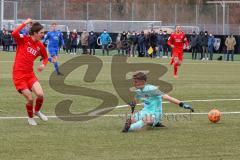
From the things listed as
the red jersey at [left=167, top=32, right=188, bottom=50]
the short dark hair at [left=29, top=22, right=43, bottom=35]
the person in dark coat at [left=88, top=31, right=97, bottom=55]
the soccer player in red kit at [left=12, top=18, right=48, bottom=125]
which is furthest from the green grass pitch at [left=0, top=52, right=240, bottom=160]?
the person in dark coat at [left=88, top=31, right=97, bottom=55]

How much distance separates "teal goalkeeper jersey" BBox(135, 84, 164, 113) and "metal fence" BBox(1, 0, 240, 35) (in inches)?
1942

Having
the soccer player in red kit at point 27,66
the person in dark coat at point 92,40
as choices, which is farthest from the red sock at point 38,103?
the person in dark coat at point 92,40

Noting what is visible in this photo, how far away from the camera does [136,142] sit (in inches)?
467

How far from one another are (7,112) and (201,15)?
1960 inches

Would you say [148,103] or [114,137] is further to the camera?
[148,103]

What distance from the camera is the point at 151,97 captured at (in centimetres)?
1362

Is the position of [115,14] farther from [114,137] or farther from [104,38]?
[114,137]

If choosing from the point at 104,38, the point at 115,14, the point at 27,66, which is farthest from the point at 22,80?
the point at 115,14

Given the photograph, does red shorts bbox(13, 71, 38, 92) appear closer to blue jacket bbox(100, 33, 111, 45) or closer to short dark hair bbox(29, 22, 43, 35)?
short dark hair bbox(29, 22, 43, 35)

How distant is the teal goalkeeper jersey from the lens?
13.6 metres

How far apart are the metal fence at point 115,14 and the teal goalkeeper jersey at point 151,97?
1942 inches

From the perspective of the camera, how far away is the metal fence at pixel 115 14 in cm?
6391

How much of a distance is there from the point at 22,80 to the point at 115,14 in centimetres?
5358

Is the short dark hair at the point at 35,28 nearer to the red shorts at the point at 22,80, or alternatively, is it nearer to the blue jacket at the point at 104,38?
the red shorts at the point at 22,80
